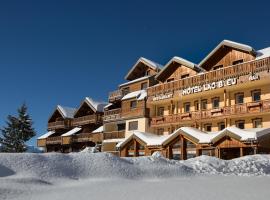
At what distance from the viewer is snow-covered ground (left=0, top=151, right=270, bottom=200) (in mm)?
8305

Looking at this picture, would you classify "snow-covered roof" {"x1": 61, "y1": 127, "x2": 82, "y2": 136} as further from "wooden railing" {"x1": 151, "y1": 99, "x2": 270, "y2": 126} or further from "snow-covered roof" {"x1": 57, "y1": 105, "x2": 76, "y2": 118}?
"wooden railing" {"x1": 151, "y1": 99, "x2": 270, "y2": 126}

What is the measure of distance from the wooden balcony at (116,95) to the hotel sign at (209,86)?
12.7m

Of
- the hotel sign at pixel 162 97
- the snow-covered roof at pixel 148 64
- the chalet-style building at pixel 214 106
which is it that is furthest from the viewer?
the snow-covered roof at pixel 148 64

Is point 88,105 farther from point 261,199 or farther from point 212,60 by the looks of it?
point 261,199

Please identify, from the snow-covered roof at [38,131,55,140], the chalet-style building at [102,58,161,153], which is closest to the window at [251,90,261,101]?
the chalet-style building at [102,58,161,153]

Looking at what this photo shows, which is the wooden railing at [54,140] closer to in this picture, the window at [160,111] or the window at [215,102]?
the window at [160,111]

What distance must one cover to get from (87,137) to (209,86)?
74.0 feet

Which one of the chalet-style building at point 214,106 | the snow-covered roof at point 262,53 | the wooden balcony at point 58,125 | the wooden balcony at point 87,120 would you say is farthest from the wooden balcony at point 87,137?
the snow-covered roof at point 262,53

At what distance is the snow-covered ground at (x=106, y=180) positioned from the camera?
830 cm

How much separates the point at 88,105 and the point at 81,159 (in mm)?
37911

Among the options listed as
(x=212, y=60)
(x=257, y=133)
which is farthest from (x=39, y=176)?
(x=212, y=60)

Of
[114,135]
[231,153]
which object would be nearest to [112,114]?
[114,135]

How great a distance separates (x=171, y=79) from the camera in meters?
35.8

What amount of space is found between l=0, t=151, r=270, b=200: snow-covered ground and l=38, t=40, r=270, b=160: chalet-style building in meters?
11.0
